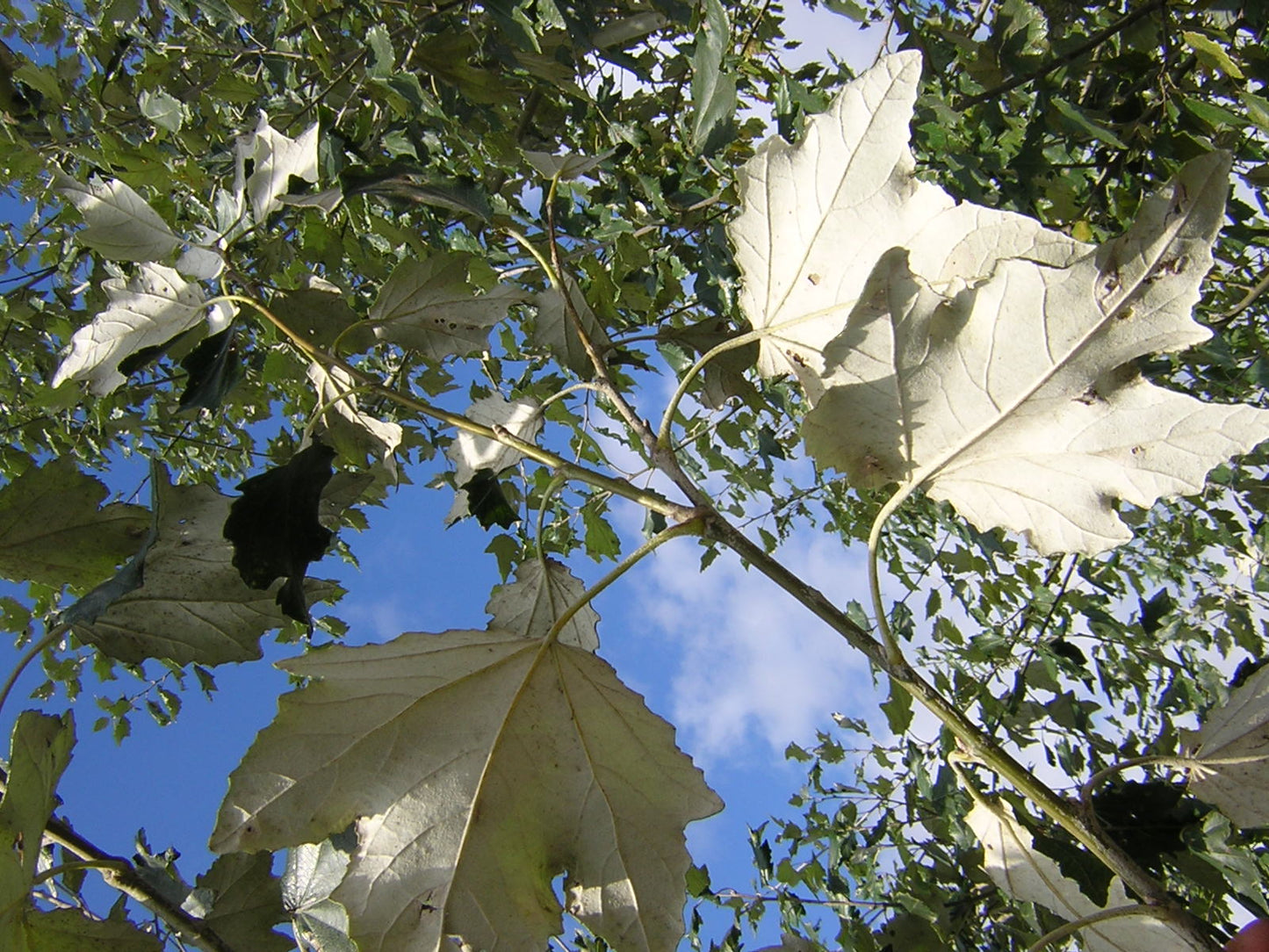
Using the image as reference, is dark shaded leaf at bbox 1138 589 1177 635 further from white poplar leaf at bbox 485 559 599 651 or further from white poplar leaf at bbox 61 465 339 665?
white poplar leaf at bbox 61 465 339 665

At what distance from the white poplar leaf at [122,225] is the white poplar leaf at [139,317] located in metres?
0.02

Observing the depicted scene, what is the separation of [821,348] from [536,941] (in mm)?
424

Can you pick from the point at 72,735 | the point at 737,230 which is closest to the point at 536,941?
the point at 72,735

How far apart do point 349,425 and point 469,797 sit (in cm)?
50

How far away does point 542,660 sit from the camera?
23.5 inches

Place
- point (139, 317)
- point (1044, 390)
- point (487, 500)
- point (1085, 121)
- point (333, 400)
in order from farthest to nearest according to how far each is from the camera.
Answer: point (1085, 121)
point (487, 500)
point (139, 317)
point (333, 400)
point (1044, 390)

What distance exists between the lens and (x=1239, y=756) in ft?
1.78

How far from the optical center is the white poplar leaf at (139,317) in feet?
2.64

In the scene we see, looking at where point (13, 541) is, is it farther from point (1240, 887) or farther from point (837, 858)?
point (837, 858)

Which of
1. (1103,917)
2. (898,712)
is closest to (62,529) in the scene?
(1103,917)

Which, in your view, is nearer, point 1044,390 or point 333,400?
point 1044,390

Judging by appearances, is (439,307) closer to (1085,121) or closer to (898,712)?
(1085,121)

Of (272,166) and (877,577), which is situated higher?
(272,166)

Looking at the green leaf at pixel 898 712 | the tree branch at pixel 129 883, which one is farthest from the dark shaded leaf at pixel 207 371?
the green leaf at pixel 898 712
